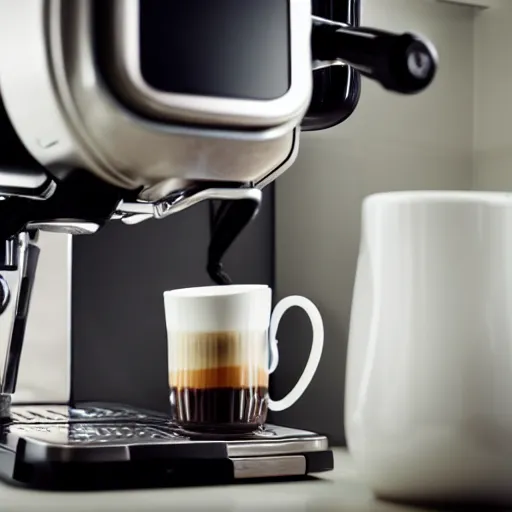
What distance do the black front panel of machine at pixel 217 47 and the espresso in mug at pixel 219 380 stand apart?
0.25 metres

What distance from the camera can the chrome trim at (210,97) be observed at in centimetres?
42

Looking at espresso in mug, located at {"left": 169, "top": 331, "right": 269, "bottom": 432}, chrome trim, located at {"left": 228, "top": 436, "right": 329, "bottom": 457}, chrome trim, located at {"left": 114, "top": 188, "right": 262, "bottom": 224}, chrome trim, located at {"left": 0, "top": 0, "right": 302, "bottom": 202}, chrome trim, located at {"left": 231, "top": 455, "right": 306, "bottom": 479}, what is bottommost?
chrome trim, located at {"left": 231, "top": 455, "right": 306, "bottom": 479}

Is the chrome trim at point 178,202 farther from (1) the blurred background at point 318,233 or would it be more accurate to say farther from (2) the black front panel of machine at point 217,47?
(1) the blurred background at point 318,233

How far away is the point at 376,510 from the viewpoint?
21.6 inches

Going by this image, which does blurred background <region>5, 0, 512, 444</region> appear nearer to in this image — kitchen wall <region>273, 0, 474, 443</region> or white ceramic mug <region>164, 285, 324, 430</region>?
kitchen wall <region>273, 0, 474, 443</region>

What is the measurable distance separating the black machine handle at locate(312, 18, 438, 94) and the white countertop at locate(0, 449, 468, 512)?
226 millimetres

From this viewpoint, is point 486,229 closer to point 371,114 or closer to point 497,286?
point 497,286

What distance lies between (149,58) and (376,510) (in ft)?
0.86

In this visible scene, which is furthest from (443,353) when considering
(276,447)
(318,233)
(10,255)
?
(318,233)

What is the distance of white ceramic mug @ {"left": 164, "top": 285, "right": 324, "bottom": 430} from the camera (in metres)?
0.68

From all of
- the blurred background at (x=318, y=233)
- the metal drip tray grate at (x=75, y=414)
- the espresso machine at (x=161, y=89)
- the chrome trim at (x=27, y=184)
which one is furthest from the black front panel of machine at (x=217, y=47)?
the blurred background at (x=318, y=233)

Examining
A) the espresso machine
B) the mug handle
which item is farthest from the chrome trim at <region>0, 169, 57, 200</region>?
the mug handle

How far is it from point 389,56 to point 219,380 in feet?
0.97

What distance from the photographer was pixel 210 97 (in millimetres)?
443
